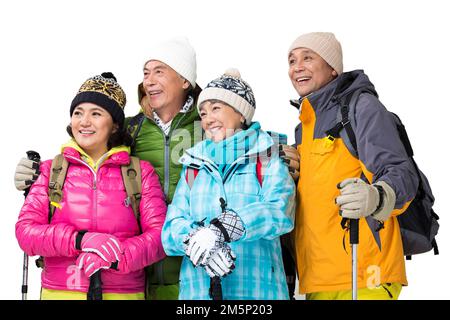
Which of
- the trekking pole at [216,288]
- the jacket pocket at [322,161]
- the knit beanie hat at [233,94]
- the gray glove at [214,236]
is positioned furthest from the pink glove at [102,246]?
the jacket pocket at [322,161]

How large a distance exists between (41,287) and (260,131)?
205 cm

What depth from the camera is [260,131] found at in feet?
20.0

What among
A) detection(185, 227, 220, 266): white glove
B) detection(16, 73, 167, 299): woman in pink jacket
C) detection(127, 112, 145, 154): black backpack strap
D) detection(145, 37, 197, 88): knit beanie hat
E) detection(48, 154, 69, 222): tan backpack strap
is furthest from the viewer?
detection(145, 37, 197, 88): knit beanie hat

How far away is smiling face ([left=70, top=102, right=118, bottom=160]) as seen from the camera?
6074 mm

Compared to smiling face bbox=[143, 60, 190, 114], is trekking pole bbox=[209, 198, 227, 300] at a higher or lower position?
lower

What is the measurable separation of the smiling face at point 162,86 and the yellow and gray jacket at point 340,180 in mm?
1122

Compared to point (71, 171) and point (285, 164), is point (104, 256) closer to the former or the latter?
point (71, 171)

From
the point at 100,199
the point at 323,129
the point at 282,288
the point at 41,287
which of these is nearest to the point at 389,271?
the point at 282,288

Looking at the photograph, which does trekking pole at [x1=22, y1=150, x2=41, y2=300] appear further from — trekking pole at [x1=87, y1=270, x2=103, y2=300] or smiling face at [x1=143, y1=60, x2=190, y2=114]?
smiling face at [x1=143, y1=60, x2=190, y2=114]

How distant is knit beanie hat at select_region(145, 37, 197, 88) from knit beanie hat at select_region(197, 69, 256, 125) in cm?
60

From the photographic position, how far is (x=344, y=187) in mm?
5316

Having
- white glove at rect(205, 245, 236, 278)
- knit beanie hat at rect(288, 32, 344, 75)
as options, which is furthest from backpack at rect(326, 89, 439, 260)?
white glove at rect(205, 245, 236, 278)

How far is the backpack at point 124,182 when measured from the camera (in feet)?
19.6

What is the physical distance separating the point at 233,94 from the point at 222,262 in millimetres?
1381
